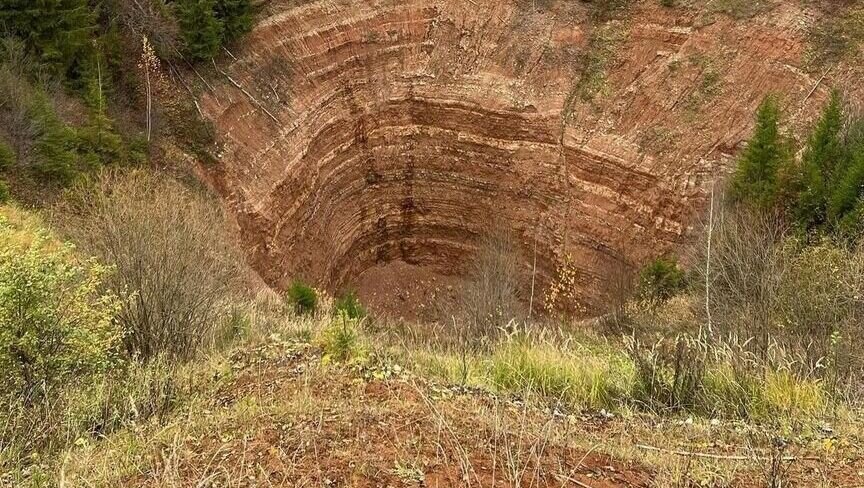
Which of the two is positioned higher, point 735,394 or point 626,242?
point 626,242

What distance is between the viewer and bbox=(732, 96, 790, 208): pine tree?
61.1ft

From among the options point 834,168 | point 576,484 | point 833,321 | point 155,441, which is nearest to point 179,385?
point 155,441

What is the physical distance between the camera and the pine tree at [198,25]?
22.3m

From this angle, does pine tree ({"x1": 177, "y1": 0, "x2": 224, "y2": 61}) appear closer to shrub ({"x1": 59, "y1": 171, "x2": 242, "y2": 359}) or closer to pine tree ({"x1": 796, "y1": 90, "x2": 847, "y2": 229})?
shrub ({"x1": 59, "y1": 171, "x2": 242, "y2": 359})

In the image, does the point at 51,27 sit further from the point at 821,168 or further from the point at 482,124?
the point at 821,168

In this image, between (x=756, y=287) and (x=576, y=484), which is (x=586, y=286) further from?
(x=576, y=484)

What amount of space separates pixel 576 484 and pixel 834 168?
16.5 m

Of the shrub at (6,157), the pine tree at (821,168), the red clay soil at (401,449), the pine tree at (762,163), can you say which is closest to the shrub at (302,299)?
the shrub at (6,157)

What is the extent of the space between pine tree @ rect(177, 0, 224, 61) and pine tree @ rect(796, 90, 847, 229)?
60.4ft

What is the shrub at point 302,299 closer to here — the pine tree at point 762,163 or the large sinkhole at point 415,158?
the large sinkhole at point 415,158

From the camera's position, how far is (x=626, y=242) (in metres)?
23.4

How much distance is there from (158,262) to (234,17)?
48.9 ft

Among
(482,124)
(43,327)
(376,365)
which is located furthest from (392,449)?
(482,124)

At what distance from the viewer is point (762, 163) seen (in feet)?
62.5
